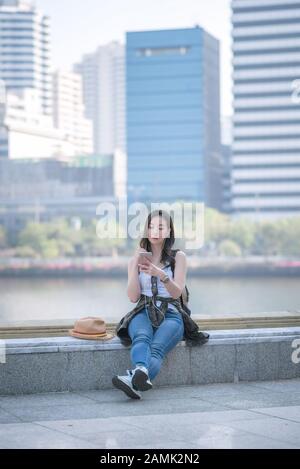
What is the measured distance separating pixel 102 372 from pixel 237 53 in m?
138

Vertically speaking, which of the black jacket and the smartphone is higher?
the smartphone

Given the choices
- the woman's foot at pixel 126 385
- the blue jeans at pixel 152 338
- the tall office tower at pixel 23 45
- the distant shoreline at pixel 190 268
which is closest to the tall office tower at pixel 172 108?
the distant shoreline at pixel 190 268

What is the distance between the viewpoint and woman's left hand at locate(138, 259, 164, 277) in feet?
22.6

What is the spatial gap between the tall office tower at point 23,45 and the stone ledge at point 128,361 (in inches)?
7304

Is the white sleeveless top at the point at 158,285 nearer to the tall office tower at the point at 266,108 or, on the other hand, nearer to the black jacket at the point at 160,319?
the black jacket at the point at 160,319

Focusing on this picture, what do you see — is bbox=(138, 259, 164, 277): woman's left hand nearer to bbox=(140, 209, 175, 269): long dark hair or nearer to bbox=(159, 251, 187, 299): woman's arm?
bbox=(159, 251, 187, 299): woman's arm

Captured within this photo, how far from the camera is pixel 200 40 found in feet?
511

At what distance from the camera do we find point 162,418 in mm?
5887

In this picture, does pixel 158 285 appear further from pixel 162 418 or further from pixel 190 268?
pixel 190 268

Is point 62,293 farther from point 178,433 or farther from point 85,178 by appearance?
point 178,433

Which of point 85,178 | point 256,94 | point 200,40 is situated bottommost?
point 85,178

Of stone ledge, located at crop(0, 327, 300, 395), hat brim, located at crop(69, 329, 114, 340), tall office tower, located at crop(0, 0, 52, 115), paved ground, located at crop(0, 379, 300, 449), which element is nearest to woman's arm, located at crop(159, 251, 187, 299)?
stone ledge, located at crop(0, 327, 300, 395)

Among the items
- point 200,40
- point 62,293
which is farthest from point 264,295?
point 200,40

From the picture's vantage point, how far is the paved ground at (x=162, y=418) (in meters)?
5.14
